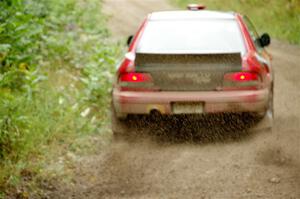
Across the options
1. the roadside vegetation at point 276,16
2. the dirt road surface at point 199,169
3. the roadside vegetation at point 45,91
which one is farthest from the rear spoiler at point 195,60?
the roadside vegetation at point 276,16

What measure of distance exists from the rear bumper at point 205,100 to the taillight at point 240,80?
0.06 metres

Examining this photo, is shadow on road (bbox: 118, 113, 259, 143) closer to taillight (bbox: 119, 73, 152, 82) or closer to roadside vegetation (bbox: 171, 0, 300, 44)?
taillight (bbox: 119, 73, 152, 82)

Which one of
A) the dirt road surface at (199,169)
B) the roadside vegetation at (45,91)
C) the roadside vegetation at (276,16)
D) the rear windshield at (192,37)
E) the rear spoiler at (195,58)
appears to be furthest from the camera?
the roadside vegetation at (276,16)

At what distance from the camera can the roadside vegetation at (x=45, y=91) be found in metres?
6.33

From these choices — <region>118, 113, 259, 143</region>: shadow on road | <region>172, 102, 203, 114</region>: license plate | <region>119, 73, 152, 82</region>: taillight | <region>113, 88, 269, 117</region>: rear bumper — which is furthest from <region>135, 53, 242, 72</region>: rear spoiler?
<region>118, 113, 259, 143</region>: shadow on road

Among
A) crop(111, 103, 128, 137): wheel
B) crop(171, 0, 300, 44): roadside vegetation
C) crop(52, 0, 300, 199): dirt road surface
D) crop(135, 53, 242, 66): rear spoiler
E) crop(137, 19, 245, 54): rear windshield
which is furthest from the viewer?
crop(171, 0, 300, 44): roadside vegetation

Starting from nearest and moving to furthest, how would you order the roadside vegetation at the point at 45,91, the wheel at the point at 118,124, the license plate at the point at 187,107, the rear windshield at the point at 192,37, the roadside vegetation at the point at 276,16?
the roadside vegetation at the point at 45,91, the license plate at the point at 187,107, the rear windshield at the point at 192,37, the wheel at the point at 118,124, the roadside vegetation at the point at 276,16

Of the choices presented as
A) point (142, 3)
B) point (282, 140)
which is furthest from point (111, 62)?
point (142, 3)

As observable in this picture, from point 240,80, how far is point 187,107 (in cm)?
70

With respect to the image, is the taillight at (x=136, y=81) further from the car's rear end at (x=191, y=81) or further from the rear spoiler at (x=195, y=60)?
the rear spoiler at (x=195, y=60)

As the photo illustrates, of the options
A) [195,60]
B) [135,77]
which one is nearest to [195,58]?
[195,60]

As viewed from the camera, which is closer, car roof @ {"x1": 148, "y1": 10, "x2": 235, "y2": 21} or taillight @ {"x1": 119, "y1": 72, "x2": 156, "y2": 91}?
taillight @ {"x1": 119, "y1": 72, "x2": 156, "y2": 91}

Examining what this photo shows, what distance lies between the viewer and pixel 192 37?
719 centimetres

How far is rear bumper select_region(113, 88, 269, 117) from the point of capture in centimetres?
665
